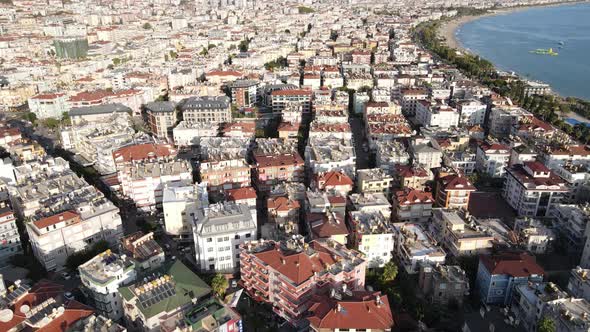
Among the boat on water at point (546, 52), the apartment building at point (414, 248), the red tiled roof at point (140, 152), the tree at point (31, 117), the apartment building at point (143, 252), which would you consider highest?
the red tiled roof at point (140, 152)

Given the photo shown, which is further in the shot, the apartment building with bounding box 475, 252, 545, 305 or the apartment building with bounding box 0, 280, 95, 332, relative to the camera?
the apartment building with bounding box 475, 252, 545, 305

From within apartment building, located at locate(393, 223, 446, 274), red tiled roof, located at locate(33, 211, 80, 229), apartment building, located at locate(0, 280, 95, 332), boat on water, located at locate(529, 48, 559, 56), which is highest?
red tiled roof, located at locate(33, 211, 80, 229)

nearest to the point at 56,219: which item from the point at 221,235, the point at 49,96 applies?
the point at 221,235

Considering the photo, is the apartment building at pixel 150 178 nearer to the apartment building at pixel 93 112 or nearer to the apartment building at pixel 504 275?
the apartment building at pixel 93 112

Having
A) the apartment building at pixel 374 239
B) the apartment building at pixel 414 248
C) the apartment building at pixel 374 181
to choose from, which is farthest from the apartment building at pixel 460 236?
the apartment building at pixel 374 181

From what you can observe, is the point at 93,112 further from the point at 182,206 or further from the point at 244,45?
the point at 244,45

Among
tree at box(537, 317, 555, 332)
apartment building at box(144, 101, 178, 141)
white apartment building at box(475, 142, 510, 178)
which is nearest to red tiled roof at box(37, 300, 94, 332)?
tree at box(537, 317, 555, 332)

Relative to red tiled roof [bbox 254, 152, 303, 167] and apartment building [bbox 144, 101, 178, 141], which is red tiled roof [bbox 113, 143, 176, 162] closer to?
A: red tiled roof [bbox 254, 152, 303, 167]
